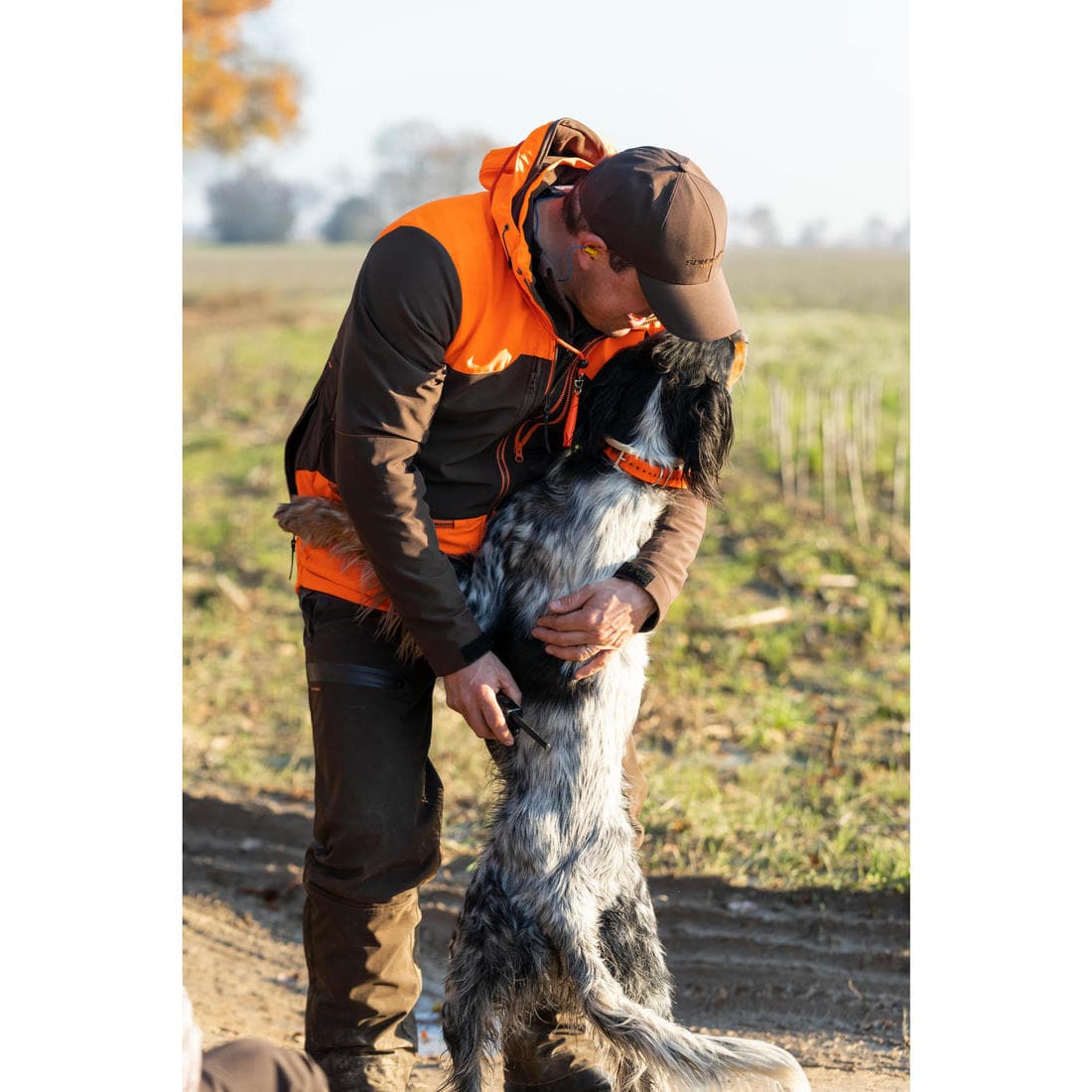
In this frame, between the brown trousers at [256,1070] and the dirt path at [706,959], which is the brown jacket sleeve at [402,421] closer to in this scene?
the brown trousers at [256,1070]

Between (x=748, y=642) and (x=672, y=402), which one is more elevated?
(x=672, y=402)

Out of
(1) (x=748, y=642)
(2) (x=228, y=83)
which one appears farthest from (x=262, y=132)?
(1) (x=748, y=642)

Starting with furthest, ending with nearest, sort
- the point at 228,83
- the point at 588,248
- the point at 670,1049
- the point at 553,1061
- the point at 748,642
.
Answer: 1. the point at 228,83
2. the point at 748,642
3. the point at 553,1061
4. the point at 588,248
5. the point at 670,1049

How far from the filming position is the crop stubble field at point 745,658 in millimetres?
4258

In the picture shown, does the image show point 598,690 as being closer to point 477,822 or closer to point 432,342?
point 432,342

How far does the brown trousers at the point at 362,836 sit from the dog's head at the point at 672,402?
68 centimetres

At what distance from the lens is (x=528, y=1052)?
277 centimetres

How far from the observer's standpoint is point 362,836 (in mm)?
2516

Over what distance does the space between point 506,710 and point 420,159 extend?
13.0m

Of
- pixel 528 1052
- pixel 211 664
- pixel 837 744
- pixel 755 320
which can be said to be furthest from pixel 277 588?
pixel 755 320

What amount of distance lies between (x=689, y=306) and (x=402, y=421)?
61 cm

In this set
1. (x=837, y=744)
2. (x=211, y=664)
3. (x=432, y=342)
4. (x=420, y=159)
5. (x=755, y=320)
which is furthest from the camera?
(x=420, y=159)

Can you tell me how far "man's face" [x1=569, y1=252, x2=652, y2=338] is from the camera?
2.39 metres

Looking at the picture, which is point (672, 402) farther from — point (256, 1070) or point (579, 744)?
point (256, 1070)
